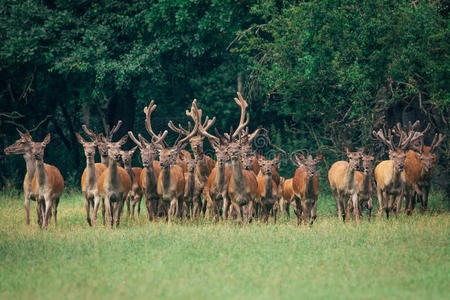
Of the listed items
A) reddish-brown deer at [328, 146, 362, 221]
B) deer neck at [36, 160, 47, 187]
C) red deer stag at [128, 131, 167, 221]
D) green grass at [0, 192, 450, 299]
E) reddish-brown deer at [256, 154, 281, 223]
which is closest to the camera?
green grass at [0, 192, 450, 299]

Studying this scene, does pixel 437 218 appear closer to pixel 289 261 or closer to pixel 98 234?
pixel 289 261

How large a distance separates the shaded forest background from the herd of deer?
4.72 ft

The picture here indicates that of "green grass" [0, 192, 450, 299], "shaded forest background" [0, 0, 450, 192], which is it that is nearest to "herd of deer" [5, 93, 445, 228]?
"green grass" [0, 192, 450, 299]

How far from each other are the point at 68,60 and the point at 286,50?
6721 millimetres

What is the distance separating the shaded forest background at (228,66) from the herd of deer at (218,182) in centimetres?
144

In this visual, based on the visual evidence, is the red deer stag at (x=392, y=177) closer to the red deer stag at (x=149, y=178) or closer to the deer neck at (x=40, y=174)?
the red deer stag at (x=149, y=178)

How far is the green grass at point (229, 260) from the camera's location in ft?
28.9

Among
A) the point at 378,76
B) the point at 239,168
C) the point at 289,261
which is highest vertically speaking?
the point at 378,76

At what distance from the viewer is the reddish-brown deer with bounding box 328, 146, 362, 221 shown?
14812 mm

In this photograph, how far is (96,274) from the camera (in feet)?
31.9

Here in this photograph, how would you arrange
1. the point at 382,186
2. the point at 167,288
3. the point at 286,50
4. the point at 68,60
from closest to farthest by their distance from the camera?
the point at 167,288
the point at 382,186
the point at 286,50
the point at 68,60

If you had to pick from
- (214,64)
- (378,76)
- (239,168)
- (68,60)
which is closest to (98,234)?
(239,168)

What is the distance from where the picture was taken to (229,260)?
10664 millimetres

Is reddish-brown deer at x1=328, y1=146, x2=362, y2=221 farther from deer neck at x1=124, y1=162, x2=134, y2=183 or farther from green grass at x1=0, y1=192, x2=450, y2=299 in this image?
deer neck at x1=124, y1=162, x2=134, y2=183
